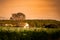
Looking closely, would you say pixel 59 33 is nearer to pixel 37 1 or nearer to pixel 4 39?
pixel 4 39

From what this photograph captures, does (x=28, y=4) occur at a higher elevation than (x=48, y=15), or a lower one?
higher

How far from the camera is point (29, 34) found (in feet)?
4.38

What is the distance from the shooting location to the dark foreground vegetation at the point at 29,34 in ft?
4.36

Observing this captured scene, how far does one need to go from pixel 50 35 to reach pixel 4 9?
2098mm

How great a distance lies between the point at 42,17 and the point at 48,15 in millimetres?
141

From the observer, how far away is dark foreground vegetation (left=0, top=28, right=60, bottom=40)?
1330 millimetres

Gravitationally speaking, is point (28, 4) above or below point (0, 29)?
above

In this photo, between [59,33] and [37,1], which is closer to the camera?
[59,33]

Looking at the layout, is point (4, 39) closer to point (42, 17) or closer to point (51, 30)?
point (51, 30)

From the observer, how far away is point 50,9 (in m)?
3.25

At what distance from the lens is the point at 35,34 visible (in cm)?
134

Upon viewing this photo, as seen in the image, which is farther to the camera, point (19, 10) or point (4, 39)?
point (19, 10)

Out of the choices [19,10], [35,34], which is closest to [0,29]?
[35,34]

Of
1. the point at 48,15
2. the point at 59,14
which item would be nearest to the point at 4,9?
the point at 48,15
